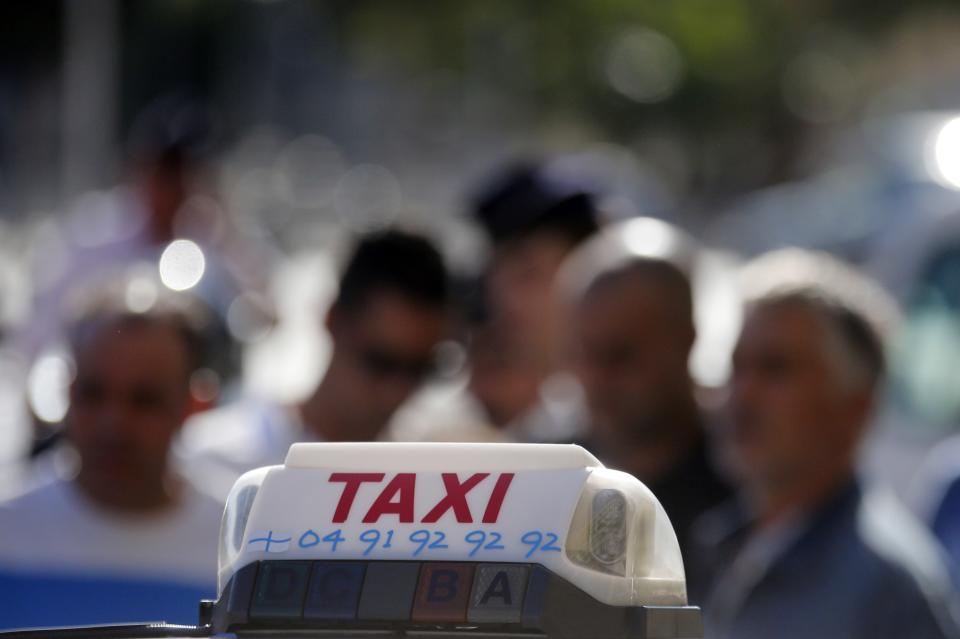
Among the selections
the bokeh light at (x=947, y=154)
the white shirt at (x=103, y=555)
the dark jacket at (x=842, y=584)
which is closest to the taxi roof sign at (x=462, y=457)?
the white shirt at (x=103, y=555)

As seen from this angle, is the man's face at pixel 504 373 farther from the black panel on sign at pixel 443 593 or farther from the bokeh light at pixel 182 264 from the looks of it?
the black panel on sign at pixel 443 593

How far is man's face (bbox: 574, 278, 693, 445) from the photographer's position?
3.94m

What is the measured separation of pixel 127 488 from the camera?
3.44 m

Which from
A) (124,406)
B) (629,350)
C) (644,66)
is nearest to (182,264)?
(629,350)

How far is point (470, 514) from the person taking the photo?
132 cm

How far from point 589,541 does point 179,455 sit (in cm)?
246

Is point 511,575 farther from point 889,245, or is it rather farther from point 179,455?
point 889,245

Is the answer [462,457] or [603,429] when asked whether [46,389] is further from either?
[462,457]

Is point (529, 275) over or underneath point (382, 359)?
over

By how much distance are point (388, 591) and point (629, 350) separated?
8.92 feet

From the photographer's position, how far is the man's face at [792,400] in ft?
11.7

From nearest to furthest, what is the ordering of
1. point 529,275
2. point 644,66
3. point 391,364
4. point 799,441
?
point 799,441
point 391,364
point 529,275
point 644,66

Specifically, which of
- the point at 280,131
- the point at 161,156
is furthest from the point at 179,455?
the point at 280,131

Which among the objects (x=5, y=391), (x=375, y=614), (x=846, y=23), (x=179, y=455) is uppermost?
(x=846, y=23)
